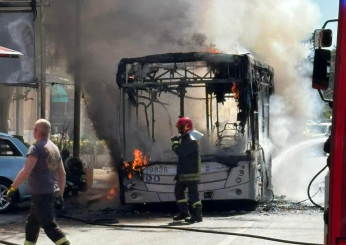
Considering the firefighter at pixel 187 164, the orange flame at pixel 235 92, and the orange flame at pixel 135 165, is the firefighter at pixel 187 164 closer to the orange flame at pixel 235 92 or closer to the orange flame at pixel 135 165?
the orange flame at pixel 135 165

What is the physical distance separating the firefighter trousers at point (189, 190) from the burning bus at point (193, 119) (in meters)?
0.77

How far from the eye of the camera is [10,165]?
13.9 meters

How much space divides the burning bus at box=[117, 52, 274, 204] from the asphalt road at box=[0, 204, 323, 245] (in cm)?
51

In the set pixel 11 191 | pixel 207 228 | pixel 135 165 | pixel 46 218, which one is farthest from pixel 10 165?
pixel 46 218

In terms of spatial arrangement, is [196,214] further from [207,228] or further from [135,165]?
[135,165]

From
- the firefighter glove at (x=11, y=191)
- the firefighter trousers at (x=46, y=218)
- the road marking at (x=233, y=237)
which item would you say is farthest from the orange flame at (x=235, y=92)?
the firefighter glove at (x=11, y=191)

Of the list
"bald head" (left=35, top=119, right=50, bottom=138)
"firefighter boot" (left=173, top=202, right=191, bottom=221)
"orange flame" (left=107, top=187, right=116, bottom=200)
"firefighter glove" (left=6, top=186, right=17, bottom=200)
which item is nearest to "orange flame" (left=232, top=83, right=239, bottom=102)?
"firefighter boot" (left=173, top=202, right=191, bottom=221)

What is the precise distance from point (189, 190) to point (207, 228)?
102 cm

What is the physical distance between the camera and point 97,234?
34.9 ft

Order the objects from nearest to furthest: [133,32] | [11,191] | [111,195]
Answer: [11,191] < [111,195] < [133,32]

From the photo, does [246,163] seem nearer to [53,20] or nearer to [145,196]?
[145,196]

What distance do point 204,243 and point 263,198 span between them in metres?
4.57

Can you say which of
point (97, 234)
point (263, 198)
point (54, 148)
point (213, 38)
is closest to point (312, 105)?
point (213, 38)

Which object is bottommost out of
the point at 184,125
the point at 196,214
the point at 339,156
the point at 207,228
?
the point at 207,228
